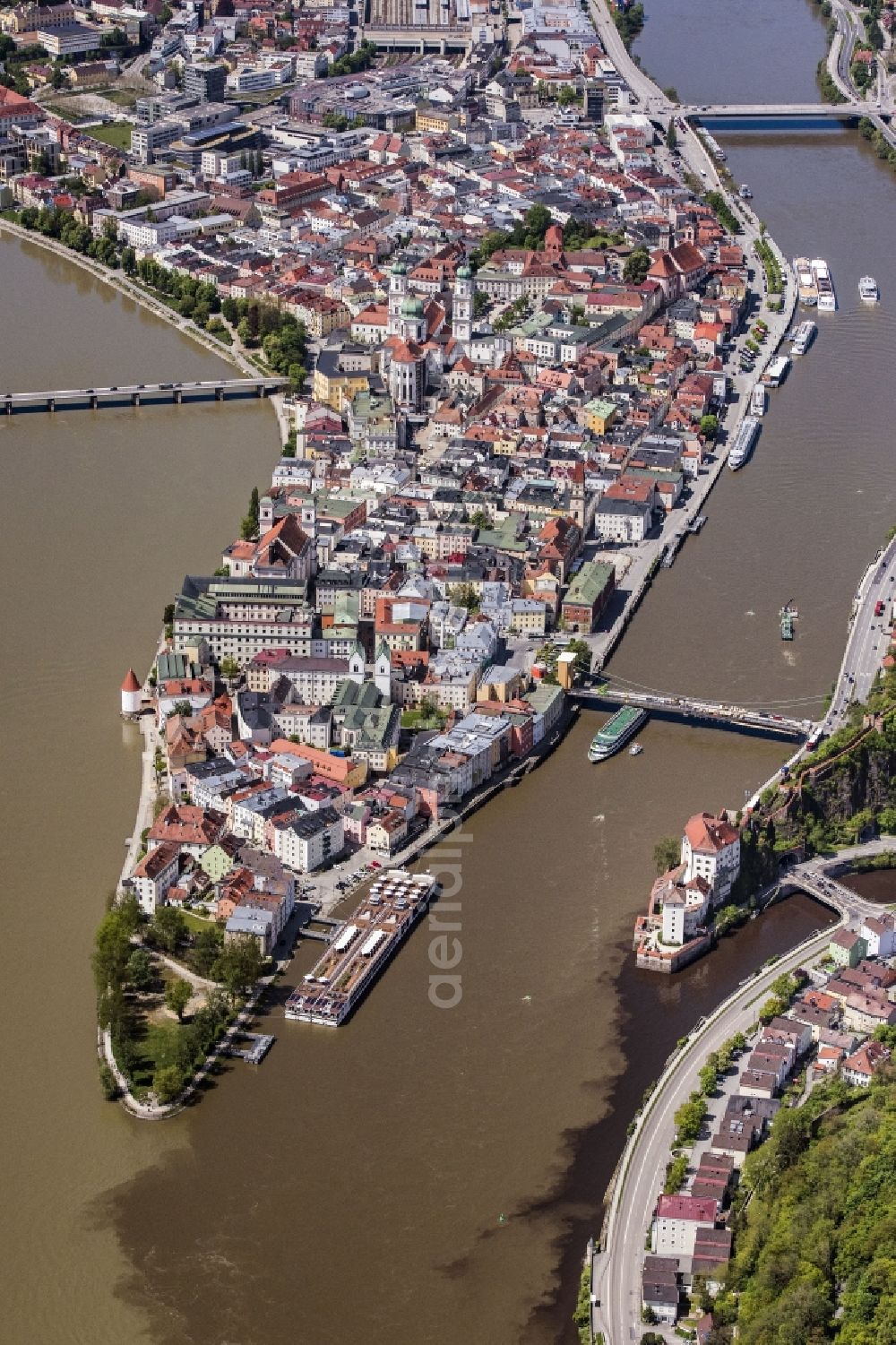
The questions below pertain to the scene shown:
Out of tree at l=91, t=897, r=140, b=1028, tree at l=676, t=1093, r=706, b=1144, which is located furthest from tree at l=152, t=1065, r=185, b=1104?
tree at l=676, t=1093, r=706, b=1144

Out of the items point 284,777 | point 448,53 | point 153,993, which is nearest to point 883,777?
point 284,777

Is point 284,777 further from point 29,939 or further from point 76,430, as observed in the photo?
point 76,430

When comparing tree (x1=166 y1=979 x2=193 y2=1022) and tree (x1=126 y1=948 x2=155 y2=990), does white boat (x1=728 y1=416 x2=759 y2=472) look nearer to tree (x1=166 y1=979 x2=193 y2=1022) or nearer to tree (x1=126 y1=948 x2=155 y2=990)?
tree (x1=126 y1=948 x2=155 y2=990)

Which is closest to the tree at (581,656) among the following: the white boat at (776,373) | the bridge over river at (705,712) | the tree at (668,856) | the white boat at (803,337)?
the bridge over river at (705,712)

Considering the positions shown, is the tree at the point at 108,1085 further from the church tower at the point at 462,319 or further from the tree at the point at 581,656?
the church tower at the point at 462,319

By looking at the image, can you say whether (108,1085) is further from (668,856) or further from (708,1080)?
(668,856)

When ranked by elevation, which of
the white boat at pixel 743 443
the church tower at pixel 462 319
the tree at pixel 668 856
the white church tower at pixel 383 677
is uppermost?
the church tower at pixel 462 319
